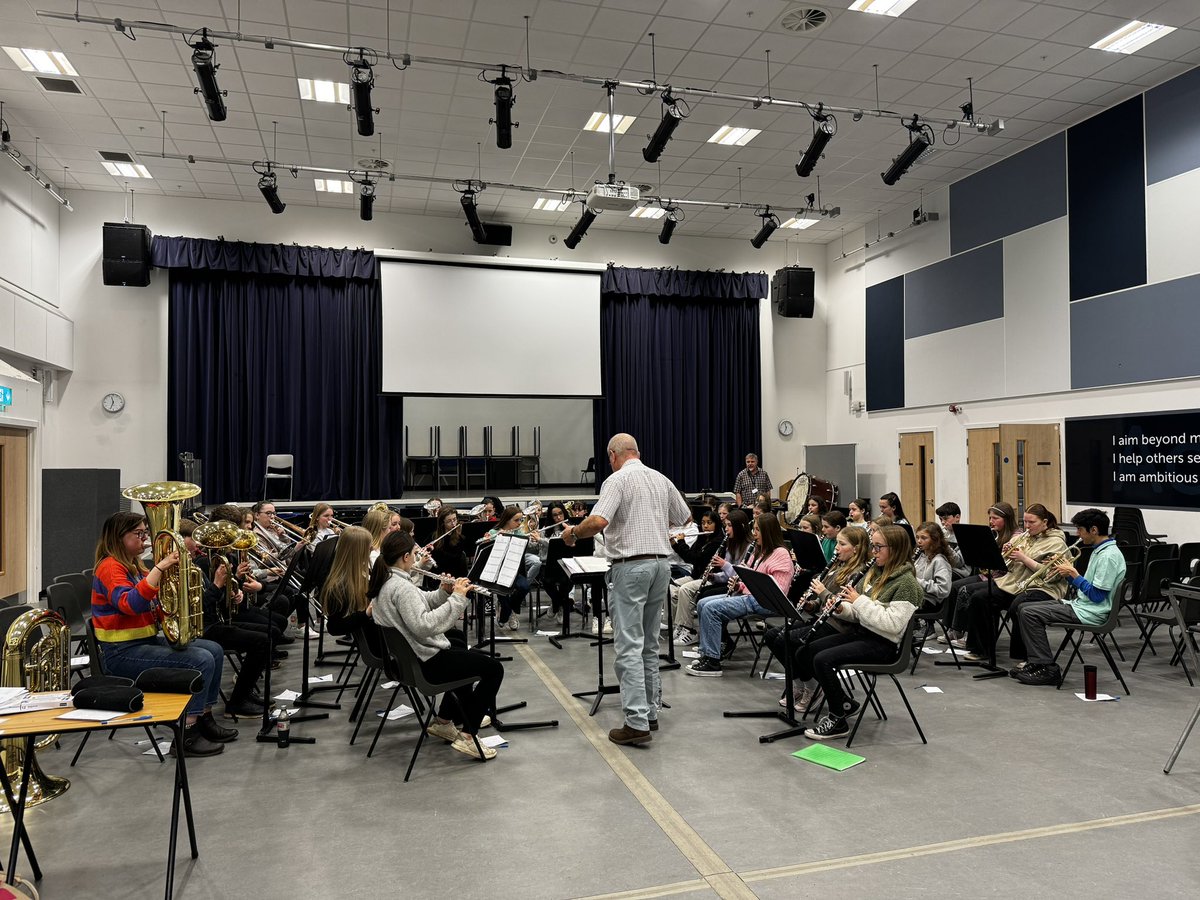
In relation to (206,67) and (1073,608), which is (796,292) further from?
(206,67)

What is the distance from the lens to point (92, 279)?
38.9ft

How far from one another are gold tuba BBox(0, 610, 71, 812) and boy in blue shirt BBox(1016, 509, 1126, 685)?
6221 mm

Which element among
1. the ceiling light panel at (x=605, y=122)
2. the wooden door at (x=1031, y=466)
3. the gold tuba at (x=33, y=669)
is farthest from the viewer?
the wooden door at (x=1031, y=466)

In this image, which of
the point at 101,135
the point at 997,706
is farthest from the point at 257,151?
the point at 997,706

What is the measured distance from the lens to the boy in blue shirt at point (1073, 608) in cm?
557

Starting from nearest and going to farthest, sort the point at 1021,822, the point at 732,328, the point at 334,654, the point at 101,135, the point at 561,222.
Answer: the point at 1021,822
the point at 334,654
the point at 101,135
the point at 561,222
the point at 732,328

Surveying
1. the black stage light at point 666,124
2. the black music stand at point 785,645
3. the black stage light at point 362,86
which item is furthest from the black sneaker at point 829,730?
the black stage light at point 362,86

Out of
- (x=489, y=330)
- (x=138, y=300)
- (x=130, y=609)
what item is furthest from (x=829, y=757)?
(x=138, y=300)

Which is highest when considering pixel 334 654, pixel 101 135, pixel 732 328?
pixel 101 135

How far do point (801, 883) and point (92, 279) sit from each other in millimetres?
12998

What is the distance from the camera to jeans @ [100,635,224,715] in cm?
414

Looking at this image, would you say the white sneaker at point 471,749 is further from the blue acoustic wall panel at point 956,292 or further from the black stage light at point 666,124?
the blue acoustic wall panel at point 956,292

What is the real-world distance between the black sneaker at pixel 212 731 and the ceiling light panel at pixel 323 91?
6812mm

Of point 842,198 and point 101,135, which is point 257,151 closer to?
point 101,135
